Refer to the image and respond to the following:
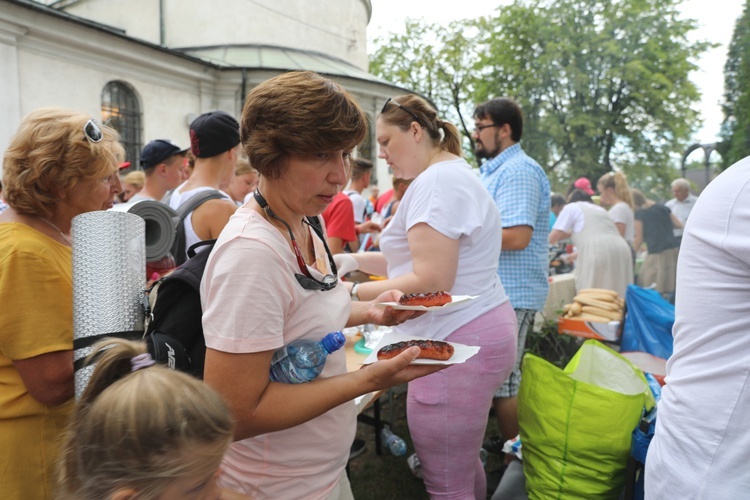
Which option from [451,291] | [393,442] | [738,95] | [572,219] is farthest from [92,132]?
[738,95]

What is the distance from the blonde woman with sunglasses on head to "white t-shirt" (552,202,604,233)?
5719 millimetres

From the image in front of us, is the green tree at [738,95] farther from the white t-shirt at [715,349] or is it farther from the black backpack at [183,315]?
the black backpack at [183,315]

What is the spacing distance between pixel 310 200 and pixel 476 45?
93.0ft

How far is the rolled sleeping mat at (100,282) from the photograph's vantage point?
1296mm

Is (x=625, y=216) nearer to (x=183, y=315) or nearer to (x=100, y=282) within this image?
(x=183, y=315)

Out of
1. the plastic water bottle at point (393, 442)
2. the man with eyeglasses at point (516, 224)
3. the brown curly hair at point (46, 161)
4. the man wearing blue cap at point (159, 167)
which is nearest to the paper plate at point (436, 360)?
the brown curly hair at point (46, 161)

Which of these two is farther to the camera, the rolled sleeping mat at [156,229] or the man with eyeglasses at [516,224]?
the man with eyeglasses at [516,224]

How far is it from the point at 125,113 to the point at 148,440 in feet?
44.6

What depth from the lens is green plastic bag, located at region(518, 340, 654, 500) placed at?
2.12 meters

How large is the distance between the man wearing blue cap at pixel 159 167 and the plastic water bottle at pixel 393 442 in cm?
256

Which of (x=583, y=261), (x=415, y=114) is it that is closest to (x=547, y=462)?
(x=415, y=114)

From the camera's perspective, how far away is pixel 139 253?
1.39m

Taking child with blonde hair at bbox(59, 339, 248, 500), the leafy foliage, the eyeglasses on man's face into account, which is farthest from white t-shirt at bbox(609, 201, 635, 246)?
the leafy foliage

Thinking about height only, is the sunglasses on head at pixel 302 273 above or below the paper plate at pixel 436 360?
above
